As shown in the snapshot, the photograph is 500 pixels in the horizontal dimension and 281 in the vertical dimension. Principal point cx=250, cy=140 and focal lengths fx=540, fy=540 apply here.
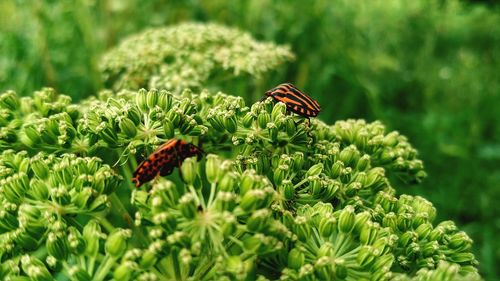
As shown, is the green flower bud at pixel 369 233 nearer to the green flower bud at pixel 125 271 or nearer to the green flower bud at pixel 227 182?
the green flower bud at pixel 227 182

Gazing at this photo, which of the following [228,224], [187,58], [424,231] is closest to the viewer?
[228,224]

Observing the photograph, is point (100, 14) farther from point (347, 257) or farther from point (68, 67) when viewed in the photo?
point (347, 257)

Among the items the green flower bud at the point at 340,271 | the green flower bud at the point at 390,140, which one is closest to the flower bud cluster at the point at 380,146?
the green flower bud at the point at 390,140

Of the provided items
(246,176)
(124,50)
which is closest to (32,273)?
(246,176)

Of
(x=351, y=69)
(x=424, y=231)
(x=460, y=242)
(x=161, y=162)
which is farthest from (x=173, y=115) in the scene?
(x=351, y=69)

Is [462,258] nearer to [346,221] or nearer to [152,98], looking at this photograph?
[346,221]

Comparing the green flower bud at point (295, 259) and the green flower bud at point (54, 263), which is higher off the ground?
the green flower bud at point (295, 259)
